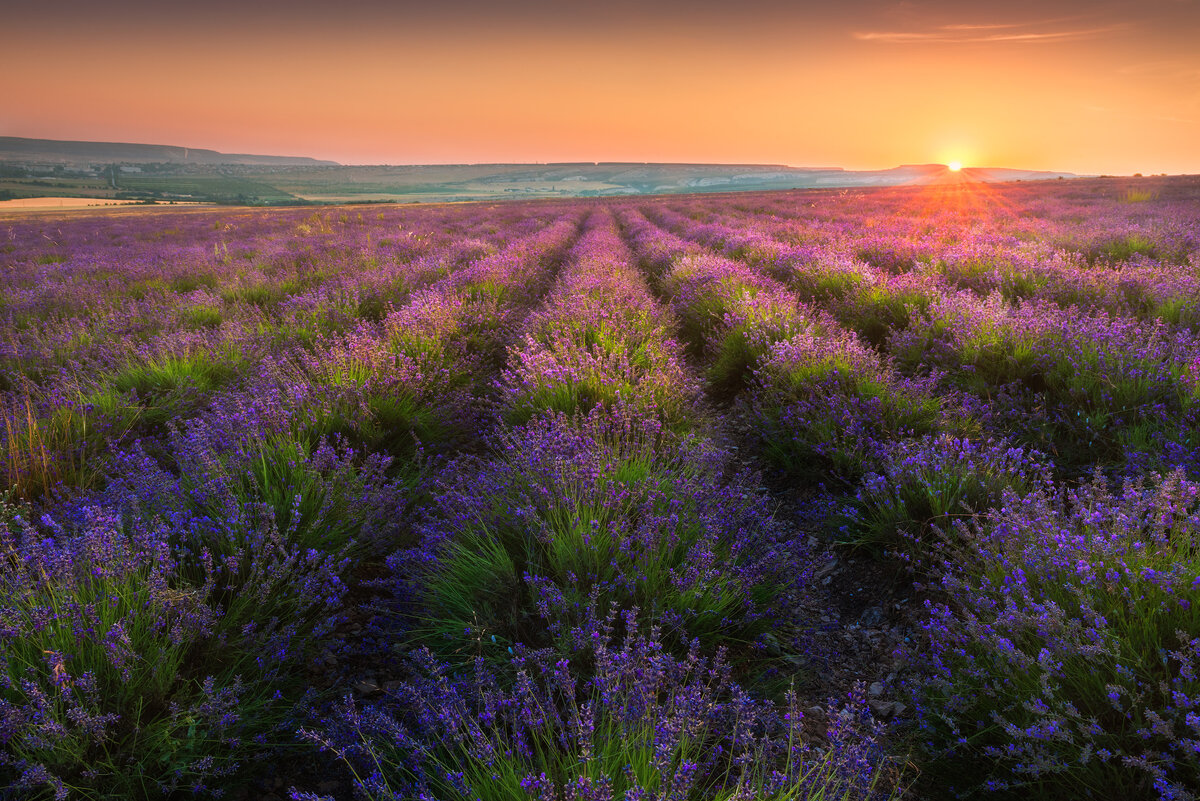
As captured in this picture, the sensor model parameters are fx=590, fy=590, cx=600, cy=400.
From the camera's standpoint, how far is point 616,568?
2.26 metres

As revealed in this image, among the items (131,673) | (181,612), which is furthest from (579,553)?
(131,673)

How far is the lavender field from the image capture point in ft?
5.25

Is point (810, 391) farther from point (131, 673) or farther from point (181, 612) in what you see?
point (131, 673)

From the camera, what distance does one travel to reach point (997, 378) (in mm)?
4770

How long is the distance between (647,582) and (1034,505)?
1477mm

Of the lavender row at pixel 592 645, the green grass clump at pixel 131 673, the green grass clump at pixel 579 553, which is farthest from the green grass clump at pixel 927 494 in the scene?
the green grass clump at pixel 131 673

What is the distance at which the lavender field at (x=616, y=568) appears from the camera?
160cm

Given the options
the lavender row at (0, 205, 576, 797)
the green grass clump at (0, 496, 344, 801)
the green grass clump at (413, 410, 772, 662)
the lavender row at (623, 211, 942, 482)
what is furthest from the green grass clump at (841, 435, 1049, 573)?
the green grass clump at (0, 496, 344, 801)

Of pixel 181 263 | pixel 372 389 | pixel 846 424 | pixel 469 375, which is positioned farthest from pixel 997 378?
pixel 181 263

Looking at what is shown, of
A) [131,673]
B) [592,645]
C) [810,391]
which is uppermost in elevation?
[810,391]

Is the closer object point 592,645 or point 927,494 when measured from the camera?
point 592,645

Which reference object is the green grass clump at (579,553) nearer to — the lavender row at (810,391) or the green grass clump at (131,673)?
the green grass clump at (131,673)

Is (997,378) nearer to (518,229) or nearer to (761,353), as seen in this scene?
(761,353)

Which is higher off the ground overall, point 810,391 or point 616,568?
point 810,391
